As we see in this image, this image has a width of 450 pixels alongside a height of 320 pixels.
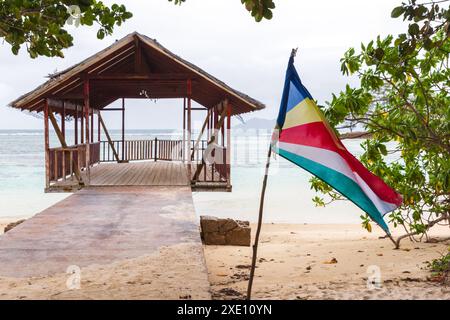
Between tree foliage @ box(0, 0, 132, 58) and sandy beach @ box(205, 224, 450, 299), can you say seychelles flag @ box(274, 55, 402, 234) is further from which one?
sandy beach @ box(205, 224, 450, 299)

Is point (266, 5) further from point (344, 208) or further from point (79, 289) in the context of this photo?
point (344, 208)

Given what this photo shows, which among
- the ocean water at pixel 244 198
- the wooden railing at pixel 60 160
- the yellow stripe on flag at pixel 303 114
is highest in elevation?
the yellow stripe on flag at pixel 303 114

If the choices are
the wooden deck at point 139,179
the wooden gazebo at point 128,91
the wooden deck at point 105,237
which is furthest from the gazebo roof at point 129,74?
the wooden deck at point 105,237

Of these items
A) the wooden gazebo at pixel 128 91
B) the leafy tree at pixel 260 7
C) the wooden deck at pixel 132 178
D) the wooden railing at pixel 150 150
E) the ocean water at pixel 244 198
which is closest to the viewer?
the leafy tree at pixel 260 7

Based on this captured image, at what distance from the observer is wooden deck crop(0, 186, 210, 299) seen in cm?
537

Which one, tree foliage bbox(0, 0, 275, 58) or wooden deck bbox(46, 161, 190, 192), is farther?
wooden deck bbox(46, 161, 190, 192)

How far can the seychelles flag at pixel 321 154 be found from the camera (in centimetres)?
379

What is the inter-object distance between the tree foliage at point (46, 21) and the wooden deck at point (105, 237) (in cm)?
234

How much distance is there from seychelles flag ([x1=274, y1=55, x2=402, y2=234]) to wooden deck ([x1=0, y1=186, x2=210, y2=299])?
149 centimetres

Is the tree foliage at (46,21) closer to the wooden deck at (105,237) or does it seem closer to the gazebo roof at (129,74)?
the wooden deck at (105,237)

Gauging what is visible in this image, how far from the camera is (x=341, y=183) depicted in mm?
3803

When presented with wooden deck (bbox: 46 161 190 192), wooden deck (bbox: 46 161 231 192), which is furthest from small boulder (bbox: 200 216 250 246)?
wooden deck (bbox: 46 161 190 192)

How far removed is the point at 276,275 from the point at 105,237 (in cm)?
339

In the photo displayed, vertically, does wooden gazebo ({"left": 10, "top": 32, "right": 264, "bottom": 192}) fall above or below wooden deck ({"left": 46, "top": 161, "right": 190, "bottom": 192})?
above
